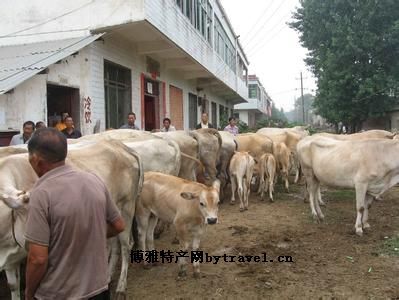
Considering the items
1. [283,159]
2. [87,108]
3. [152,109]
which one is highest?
[152,109]

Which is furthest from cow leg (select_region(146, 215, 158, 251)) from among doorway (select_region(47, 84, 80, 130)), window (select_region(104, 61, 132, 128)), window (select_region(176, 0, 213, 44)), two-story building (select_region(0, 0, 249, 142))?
window (select_region(176, 0, 213, 44))

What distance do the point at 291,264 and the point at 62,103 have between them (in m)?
6.58

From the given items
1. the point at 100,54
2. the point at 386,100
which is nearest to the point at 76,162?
the point at 100,54

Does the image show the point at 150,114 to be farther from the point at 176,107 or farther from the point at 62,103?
the point at 62,103

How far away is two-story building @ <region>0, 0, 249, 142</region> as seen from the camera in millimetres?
8047

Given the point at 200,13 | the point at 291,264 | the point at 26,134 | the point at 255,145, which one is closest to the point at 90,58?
the point at 26,134

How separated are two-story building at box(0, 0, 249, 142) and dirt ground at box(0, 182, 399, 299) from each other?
12.4 ft

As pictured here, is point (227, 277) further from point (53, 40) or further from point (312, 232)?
point (53, 40)

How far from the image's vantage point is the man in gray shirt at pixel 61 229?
2197mm

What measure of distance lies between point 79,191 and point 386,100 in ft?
68.7

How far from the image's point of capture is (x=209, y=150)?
338 inches

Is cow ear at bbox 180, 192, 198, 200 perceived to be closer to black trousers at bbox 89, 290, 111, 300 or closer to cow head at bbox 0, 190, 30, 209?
cow head at bbox 0, 190, 30, 209

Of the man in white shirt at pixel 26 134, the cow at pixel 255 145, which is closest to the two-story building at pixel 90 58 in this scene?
the man in white shirt at pixel 26 134

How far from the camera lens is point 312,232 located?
6770 mm
